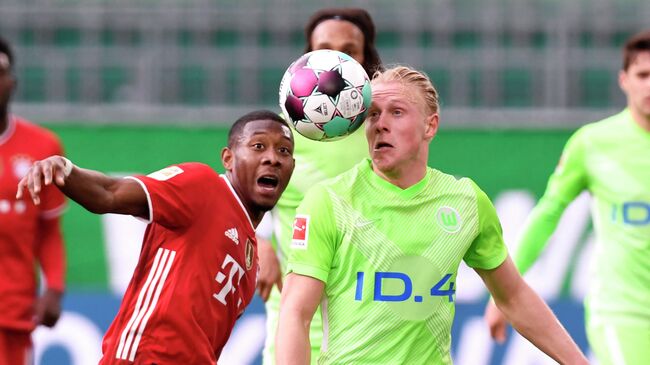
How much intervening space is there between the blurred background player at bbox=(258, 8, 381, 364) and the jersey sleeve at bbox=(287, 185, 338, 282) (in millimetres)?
1627

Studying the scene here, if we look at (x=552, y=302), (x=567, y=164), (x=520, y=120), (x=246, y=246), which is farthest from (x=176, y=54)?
(x=246, y=246)

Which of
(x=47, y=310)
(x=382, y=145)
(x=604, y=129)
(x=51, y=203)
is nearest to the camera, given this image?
(x=382, y=145)

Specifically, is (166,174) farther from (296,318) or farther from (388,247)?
(388,247)

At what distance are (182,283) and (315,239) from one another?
2.14ft

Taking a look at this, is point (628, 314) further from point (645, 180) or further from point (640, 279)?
point (645, 180)

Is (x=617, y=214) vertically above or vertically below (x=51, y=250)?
above

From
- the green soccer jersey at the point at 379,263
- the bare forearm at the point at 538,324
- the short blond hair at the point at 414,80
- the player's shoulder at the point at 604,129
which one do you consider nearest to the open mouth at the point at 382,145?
the green soccer jersey at the point at 379,263

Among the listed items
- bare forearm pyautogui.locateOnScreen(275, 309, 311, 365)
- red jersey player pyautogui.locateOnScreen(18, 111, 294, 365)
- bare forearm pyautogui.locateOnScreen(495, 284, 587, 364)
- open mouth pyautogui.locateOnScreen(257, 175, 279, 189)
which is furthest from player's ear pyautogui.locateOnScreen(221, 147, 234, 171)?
bare forearm pyautogui.locateOnScreen(495, 284, 587, 364)

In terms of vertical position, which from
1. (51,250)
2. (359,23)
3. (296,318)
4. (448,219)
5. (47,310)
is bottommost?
(47,310)

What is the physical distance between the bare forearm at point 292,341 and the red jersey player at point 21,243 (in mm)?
3467

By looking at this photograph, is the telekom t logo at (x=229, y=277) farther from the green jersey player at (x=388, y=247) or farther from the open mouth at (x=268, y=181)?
the green jersey player at (x=388, y=247)

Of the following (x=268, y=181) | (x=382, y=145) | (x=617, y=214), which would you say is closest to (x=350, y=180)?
(x=382, y=145)

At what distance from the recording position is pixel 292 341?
4.45 metres

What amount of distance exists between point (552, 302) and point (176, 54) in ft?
14.1
